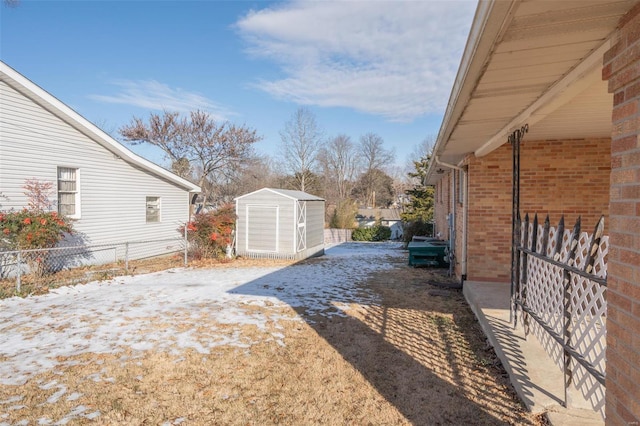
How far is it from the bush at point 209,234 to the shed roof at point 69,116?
2.67m

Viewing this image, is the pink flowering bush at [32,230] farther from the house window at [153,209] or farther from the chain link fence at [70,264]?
the house window at [153,209]

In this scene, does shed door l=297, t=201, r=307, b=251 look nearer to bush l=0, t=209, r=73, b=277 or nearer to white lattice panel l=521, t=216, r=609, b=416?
bush l=0, t=209, r=73, b=277

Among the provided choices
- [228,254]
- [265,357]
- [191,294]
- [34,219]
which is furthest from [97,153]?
[265,357]

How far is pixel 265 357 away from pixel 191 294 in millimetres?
3648

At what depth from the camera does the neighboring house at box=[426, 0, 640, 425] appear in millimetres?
1715

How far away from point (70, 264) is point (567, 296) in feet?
36.9

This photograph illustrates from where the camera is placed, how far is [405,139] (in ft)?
149

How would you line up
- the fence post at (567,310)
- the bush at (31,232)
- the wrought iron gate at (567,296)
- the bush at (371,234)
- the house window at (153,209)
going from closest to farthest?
the wrought iron gate at (567,296), the fence post at (567,310), the bush at (31,232), the house window at (153,209), the bush at (371,234)

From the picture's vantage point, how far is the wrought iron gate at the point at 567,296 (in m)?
2.52

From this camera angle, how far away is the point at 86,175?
421 inches

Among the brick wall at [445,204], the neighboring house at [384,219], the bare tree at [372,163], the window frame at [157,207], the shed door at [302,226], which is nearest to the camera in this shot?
the brick wall at [445,204]

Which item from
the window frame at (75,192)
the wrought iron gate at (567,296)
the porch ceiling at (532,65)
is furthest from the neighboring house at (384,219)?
the wrought iron gate at (567,296)

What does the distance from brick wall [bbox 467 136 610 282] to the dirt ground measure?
2.33 meters

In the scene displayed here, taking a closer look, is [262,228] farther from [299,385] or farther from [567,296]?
[567,296]
